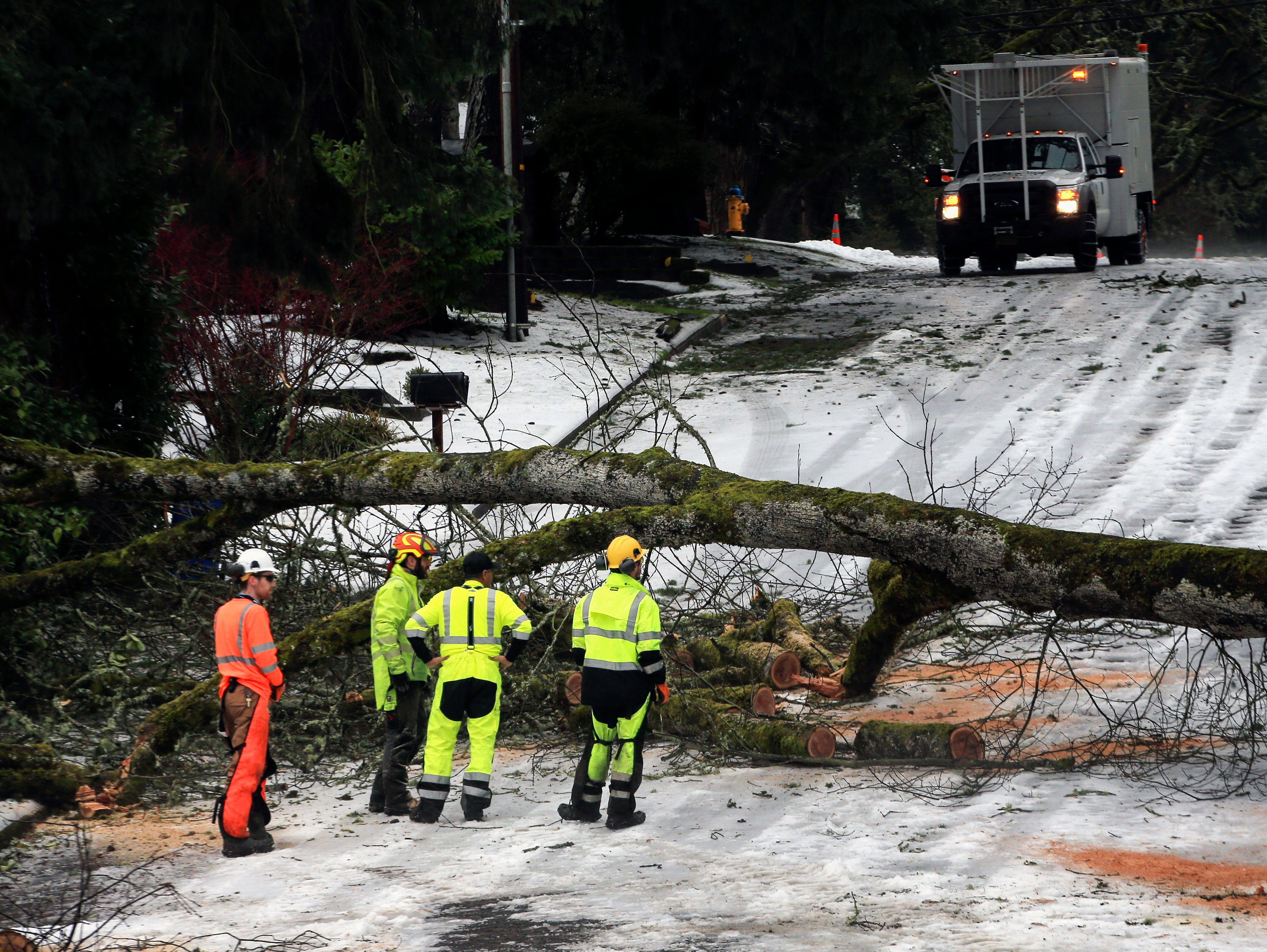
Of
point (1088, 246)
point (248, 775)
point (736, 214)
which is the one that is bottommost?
point (248, 775)

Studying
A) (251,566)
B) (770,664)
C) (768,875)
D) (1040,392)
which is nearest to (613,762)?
(768,875)

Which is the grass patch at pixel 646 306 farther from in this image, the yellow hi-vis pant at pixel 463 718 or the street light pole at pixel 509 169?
the yellow hi-vis pant at pixel 463 718

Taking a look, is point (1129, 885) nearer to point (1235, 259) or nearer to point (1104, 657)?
point (1104, 657)

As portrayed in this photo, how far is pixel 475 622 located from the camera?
6918 mm

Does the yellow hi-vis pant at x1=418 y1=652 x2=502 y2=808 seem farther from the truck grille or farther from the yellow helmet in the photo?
the truck grille

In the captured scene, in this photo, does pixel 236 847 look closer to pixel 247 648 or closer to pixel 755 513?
pixel 247 648

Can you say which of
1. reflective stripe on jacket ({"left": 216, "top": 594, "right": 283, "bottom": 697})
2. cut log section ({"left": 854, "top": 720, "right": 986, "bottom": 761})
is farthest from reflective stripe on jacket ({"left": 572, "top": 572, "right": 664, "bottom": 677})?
reflective stripe on jacket ({"left": 216, "top": 594, "right": 283, "bottom": 697})

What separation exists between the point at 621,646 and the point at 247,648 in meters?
1.85

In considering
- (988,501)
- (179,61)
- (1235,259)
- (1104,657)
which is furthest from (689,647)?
(1235,259)

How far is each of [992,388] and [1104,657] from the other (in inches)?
302

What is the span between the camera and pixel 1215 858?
561 centimetres

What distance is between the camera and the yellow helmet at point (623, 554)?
22.5 ft

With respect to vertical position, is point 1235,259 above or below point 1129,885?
above

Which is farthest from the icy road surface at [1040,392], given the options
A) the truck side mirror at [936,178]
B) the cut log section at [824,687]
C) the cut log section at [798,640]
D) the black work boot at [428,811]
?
the black work boot at [428,811]
